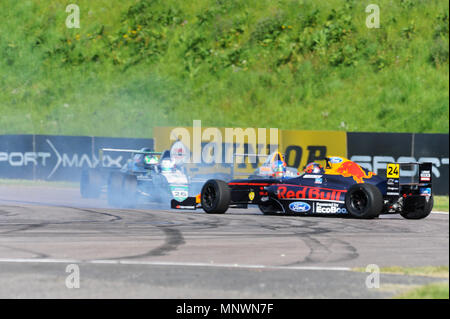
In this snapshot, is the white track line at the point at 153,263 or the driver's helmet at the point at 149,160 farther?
the driver's helmet at the point at 149,160

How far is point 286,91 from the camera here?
3684 centimetres

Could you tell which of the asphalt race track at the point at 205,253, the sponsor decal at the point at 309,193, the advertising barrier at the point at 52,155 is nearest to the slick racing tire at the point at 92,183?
the asphalt race track at the point at 205,253

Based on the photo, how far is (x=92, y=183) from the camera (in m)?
21.6

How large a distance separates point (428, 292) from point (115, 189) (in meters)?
13.1

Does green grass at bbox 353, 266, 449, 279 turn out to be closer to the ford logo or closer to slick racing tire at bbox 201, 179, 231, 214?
the ford logo

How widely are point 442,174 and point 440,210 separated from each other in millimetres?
3923

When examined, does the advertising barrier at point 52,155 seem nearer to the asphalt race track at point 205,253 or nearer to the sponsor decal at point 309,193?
the asphalt race track at point 205,253

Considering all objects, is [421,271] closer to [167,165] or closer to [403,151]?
[167,165]

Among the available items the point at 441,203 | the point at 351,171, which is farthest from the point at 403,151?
the point at 351,171

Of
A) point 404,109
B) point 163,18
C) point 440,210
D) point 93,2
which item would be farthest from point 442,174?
point 93,2

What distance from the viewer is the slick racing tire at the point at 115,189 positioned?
19.3 metres

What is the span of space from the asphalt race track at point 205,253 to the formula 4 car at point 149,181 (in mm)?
2148

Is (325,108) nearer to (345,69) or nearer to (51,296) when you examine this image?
(345,69)

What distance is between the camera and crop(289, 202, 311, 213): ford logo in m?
15.7
